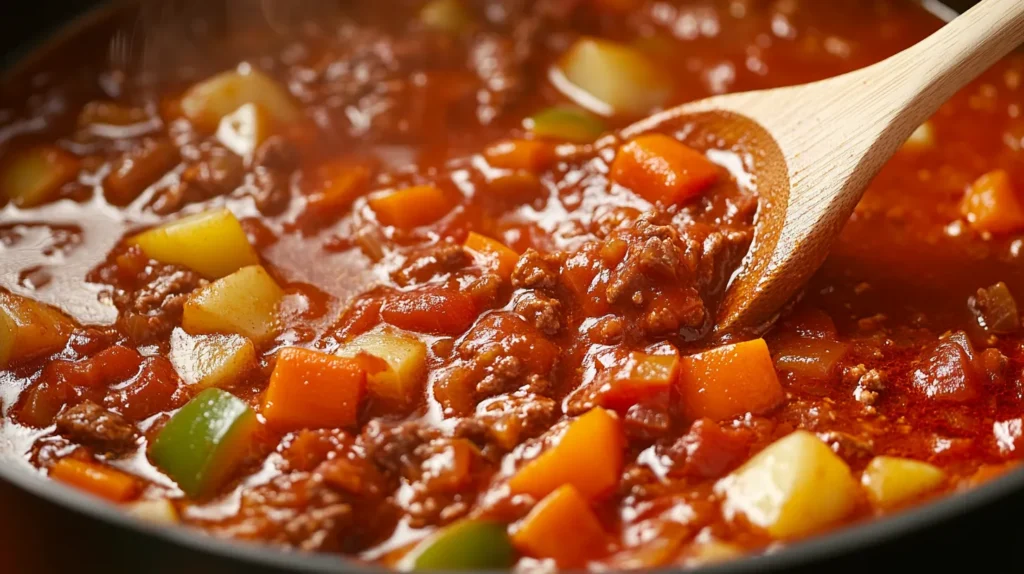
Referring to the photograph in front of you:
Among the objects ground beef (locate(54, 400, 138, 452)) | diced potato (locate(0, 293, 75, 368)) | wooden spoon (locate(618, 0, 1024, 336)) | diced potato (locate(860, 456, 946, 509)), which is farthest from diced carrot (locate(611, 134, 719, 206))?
diced potato (locate(0, 293, 75, 368))

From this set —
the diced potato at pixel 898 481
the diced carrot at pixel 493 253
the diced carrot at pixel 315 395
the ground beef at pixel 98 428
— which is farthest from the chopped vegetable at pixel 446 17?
the diced potato at pixel 898 481

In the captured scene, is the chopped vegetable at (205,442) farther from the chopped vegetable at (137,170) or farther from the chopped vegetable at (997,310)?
the chopped vegetable at (997,310)

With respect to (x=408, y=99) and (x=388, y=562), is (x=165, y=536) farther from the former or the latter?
(x=408, y=99)

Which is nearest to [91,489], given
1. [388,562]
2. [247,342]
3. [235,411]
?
[235,411]

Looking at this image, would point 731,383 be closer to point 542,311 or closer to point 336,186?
point 542,311

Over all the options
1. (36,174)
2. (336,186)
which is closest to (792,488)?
(336,186)

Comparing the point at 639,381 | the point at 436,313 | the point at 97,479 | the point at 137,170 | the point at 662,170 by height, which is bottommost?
the point at 97,479

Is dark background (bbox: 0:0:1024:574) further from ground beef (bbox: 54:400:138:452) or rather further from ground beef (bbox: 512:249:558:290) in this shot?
ground beef (bbox: 512:249:558:290)
